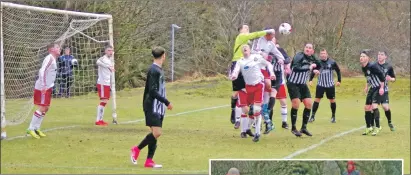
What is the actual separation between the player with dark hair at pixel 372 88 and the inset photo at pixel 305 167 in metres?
7.42

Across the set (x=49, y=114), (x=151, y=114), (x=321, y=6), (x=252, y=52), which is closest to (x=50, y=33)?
(x=49, y=114)

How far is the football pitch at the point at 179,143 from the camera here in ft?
35.8

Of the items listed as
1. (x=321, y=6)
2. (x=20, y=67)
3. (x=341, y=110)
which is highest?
(x=321, y=6)

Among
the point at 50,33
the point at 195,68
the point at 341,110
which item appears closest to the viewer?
the point at 50,33

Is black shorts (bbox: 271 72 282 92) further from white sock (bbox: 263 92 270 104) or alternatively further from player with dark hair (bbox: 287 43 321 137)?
player with dark hair (bbox: 287 43 321 137)

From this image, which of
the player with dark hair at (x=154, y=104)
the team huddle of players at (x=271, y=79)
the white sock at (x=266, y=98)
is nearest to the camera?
the player with dark hair at (x=154, y=104)

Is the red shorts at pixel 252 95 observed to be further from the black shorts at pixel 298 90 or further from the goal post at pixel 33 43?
the goal post at pixel 33 43

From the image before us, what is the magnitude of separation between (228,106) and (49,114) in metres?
5.97

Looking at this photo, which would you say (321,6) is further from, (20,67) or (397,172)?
(397,172)

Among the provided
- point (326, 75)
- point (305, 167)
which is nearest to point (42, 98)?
point (326, 75)

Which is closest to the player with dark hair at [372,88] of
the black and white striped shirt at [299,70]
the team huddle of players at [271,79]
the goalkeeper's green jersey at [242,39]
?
the team huddle of players at [271,79]

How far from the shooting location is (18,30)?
18797 millimetres

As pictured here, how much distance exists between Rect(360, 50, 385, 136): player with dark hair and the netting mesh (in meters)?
5.86

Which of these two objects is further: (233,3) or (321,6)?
(233,3)
